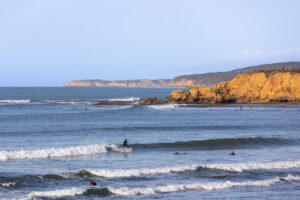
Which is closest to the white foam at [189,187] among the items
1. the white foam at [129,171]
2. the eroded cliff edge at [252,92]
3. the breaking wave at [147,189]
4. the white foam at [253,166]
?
the breaking wave at [147,189]

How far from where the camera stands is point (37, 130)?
128 ft

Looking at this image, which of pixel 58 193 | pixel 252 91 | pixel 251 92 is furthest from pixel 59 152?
pixel 252 91

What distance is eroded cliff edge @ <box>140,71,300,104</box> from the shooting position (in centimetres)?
7550

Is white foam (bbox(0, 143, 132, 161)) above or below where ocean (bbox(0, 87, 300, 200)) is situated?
above

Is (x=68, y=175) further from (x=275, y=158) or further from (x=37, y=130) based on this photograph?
(x=37, y=130)

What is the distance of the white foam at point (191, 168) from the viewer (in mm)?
21359

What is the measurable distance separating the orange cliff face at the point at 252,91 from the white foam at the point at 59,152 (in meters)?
53.3

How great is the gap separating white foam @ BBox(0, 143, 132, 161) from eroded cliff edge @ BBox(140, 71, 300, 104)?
5324 centimetres

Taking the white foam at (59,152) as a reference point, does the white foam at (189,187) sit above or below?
below

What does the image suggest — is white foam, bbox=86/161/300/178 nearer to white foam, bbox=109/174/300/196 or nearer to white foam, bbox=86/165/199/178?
white foam, bbox=86/165/199/178

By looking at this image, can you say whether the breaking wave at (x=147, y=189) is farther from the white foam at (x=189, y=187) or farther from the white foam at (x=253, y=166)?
the white foam at (x=253, y=166)

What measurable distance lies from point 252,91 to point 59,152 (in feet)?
201

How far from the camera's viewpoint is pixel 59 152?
26.8 metres

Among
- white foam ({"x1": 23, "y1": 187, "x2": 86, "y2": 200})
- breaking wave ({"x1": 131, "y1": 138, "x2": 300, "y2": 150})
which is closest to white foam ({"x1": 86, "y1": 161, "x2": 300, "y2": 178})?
white foam ({"x1": 23, "y1": 187, "x2": 86, "y2": 200})
